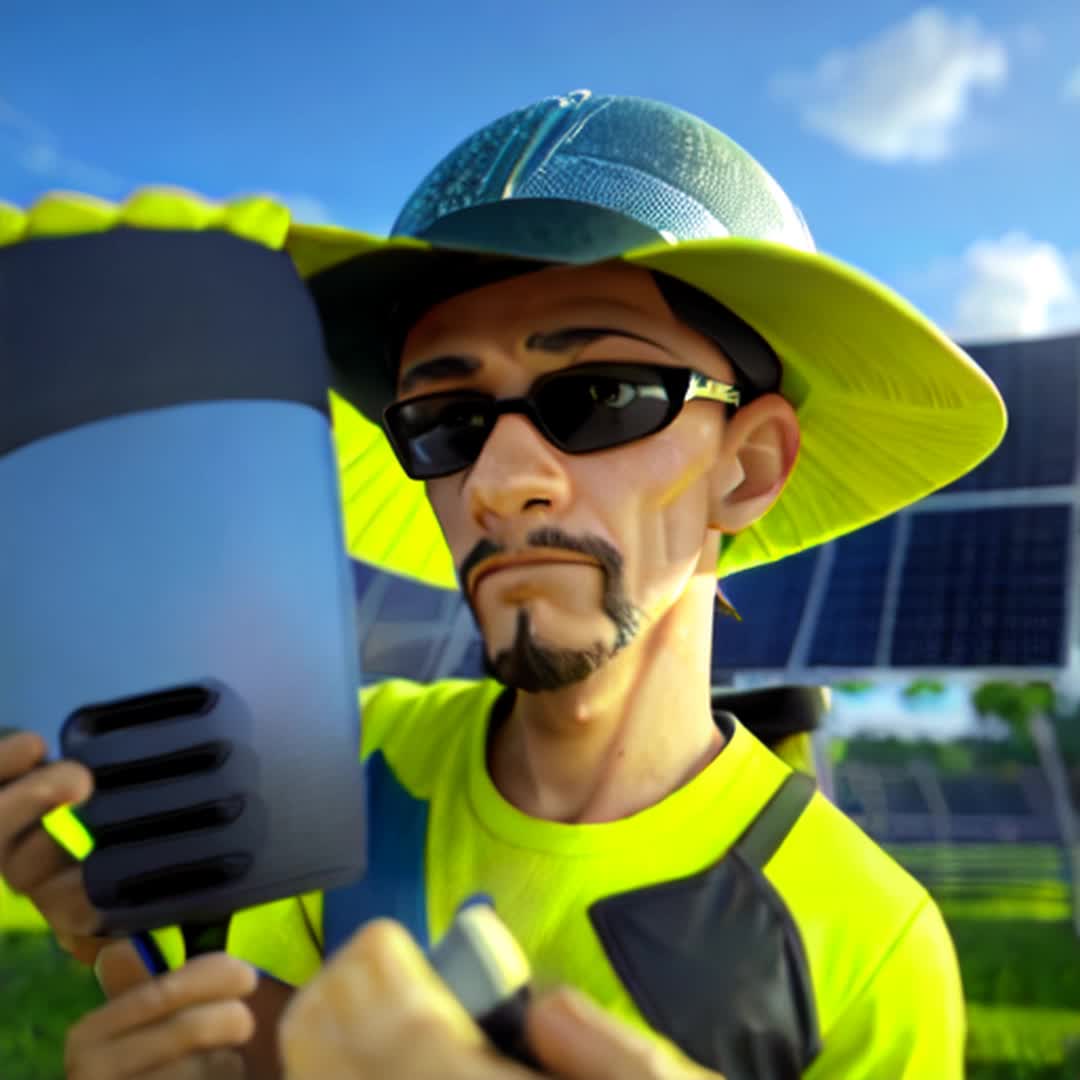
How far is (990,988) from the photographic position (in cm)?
423

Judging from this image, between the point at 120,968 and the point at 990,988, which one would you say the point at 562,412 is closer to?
the point at 120,968

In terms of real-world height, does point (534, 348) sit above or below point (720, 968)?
above

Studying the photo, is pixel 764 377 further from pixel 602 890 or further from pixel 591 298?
pixel 602 890

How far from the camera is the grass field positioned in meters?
3.29

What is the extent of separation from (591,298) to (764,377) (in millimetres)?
227

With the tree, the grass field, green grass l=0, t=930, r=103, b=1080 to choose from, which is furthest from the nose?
the tree

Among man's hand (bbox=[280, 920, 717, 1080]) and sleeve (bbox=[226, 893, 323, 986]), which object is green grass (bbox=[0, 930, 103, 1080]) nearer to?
sleeve (bbox=[226, 893, 323, 986])

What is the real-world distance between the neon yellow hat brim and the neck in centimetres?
27

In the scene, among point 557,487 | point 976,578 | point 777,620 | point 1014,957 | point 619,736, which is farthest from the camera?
point 777,620

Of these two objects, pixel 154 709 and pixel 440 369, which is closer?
pixel 154 709

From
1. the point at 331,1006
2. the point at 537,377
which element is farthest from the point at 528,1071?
the point at 537,377

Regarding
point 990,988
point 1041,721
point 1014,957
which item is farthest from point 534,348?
point 1041,721

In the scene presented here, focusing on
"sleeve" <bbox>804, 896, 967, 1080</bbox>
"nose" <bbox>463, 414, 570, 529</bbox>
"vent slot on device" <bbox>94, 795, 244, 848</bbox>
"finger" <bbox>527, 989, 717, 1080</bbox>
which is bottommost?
"sleeve" <bbox>804, 896, 967, 1080</bbox>

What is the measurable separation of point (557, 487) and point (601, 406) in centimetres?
9
